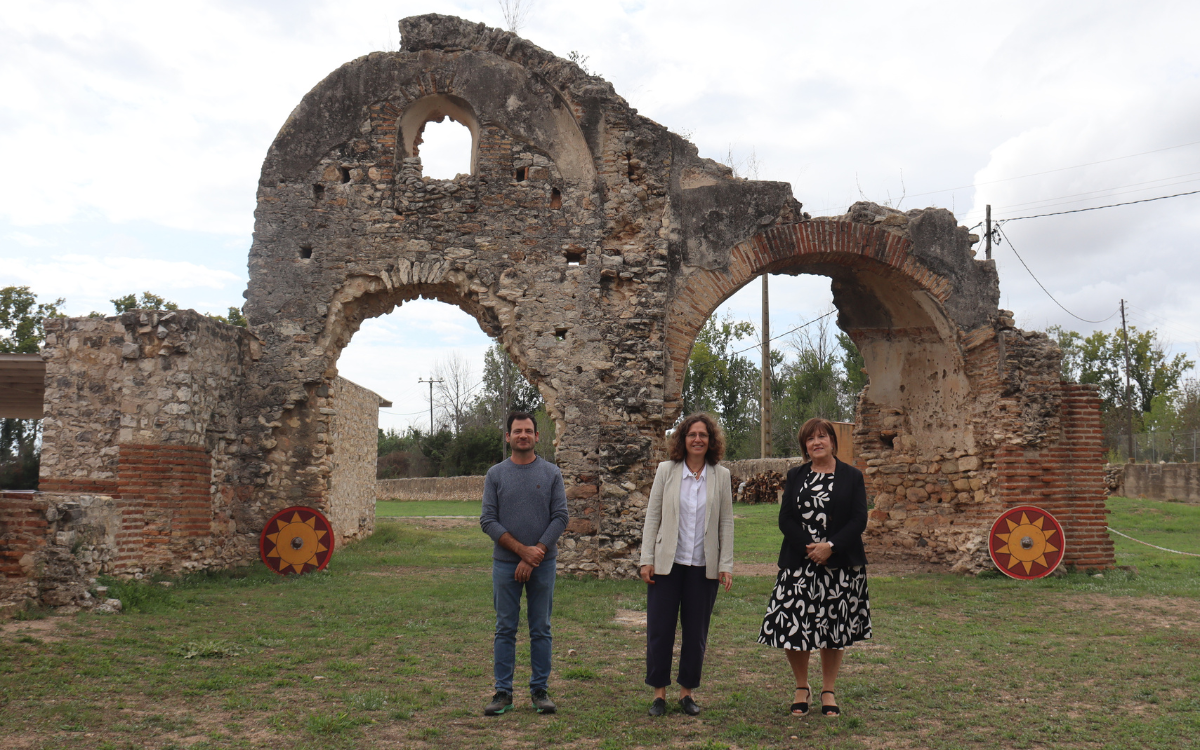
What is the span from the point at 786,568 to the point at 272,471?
808 centimetres

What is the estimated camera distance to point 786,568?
4.97 meters

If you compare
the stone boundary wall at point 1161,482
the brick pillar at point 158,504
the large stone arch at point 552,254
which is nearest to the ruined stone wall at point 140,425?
the brick pillar at point 158,504

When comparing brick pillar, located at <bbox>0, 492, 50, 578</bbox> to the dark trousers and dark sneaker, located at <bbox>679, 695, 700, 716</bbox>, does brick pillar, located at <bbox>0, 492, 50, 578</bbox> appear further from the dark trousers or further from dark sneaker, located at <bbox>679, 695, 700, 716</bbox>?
dark sneaker, located at <bbox>679, 695, 700, 716</bbox>

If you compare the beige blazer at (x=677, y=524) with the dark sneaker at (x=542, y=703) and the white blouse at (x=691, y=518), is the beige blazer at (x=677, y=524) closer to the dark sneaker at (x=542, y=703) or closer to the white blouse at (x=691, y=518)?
the white blouse at (x=691, y=518)

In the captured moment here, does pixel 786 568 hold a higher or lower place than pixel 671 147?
lower

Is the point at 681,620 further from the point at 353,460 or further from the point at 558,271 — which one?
the point at 353,460

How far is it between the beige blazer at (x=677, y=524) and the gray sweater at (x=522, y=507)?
539 millimetres

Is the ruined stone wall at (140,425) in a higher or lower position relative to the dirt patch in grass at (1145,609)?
higher

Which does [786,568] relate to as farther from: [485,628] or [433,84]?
[433,84]

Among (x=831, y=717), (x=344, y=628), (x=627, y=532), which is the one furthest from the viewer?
(x=627, y=532)

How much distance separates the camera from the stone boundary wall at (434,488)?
32.0 m

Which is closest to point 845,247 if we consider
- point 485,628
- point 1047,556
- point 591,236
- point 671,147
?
point 671,147

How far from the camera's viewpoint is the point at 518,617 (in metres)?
4.78

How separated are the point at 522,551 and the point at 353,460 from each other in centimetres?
1241
